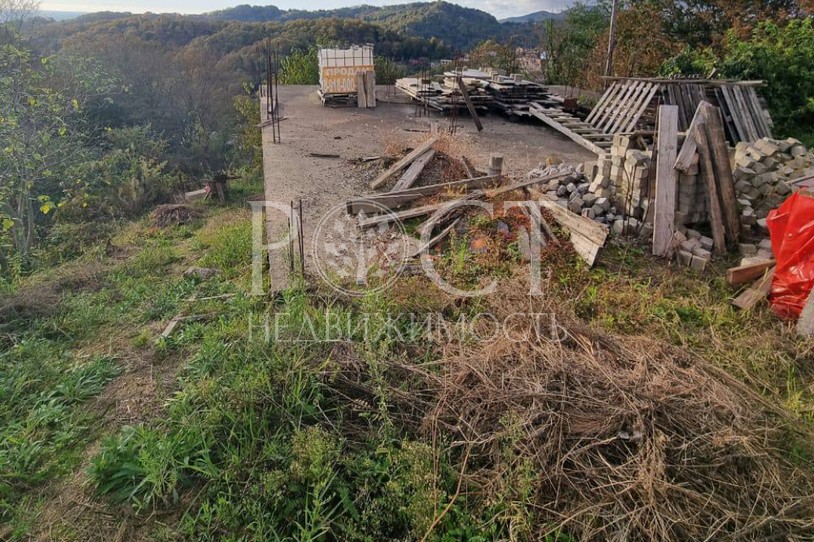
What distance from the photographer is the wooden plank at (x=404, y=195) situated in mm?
5574

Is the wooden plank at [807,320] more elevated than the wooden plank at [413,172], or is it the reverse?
the wooden plank at [413,172]

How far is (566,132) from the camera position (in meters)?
9.16

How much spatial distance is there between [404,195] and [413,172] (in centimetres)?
72

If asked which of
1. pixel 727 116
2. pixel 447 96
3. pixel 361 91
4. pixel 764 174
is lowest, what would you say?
pixel 764 174

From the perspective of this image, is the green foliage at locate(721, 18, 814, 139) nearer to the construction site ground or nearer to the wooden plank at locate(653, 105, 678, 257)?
the construction site ground

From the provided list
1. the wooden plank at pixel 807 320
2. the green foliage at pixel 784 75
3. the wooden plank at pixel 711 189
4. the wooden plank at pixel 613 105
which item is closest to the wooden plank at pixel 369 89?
the wooden plank at pixel 613 105

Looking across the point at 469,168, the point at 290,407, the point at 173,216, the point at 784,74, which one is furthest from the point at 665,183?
the point at 173,216

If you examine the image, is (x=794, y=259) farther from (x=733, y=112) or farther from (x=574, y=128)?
(x=574, y=128)

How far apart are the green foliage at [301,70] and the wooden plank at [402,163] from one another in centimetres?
1192

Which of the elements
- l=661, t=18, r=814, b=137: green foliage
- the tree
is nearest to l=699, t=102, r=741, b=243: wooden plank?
l=661, t=18, r=814, b=137: green foliage

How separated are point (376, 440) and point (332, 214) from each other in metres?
3.48

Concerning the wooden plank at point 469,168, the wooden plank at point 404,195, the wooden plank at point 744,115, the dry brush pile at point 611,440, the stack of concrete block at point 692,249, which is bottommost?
the dry brush pile at point 611,440

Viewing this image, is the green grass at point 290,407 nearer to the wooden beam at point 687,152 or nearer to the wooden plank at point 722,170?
the wooden plank at point 722,170

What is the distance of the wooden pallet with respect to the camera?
27.9ft
